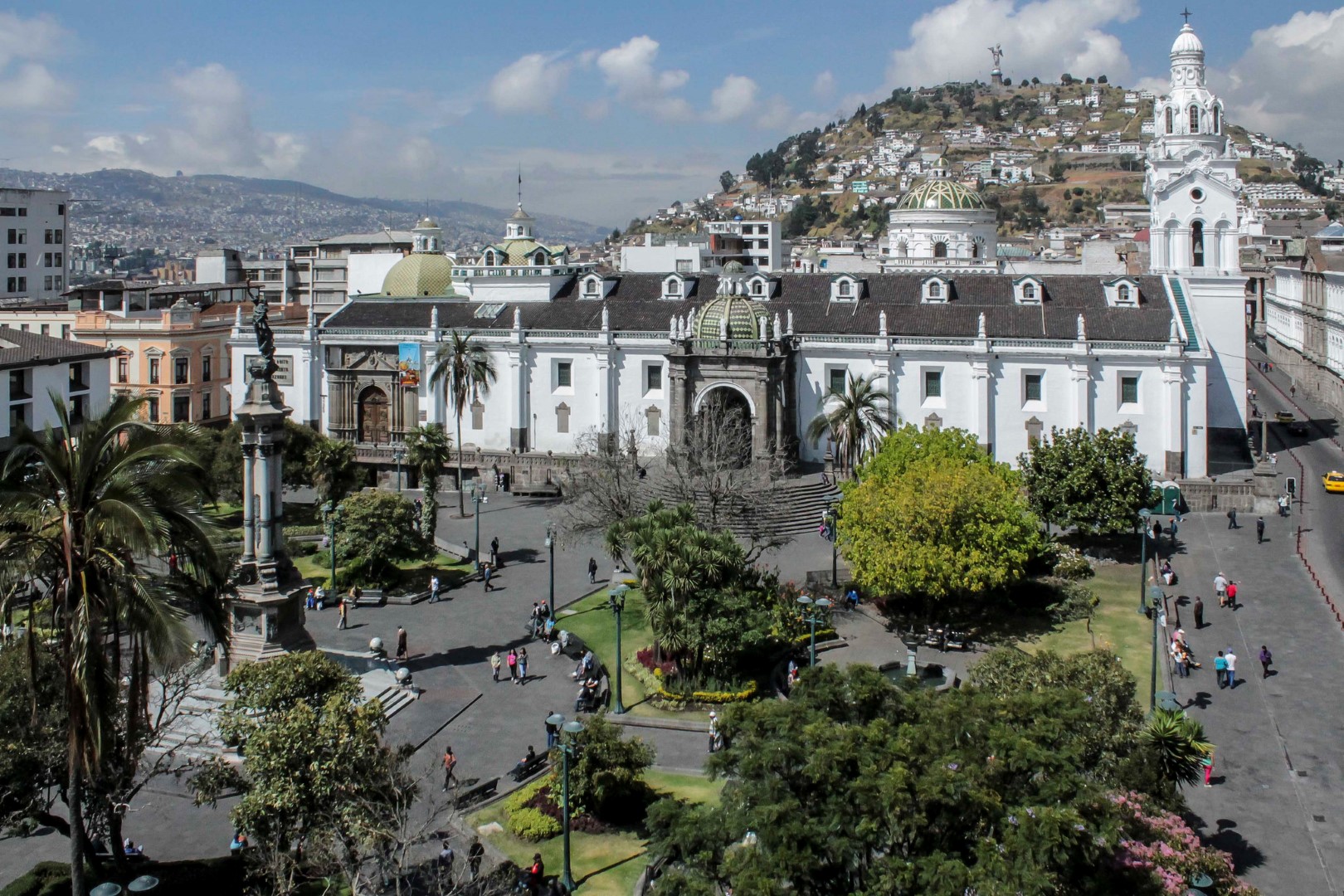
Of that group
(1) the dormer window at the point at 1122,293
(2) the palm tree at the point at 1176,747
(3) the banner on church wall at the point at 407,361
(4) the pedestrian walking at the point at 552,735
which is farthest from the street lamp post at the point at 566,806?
(3) the banner on church wall at the point at 407,361

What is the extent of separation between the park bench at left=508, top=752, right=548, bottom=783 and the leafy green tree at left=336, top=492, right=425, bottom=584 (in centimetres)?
1567

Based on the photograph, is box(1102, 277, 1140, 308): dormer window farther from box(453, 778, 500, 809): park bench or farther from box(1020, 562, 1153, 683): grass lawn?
box(453, 778, 500, 809): park bench

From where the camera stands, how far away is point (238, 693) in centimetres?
2188

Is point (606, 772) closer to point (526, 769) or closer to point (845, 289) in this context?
point (526, 769)

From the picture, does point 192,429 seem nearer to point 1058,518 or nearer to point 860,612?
point 860,612

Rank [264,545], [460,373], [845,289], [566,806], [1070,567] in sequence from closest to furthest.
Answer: [566,806] → [264,545] → [1070,567] → [460,373] → [845,289]

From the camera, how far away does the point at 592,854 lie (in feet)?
78.0

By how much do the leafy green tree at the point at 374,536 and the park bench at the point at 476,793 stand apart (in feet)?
53.6

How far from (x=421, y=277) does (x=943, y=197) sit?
3232 cm

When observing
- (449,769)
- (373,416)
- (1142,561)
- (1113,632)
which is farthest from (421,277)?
(449,769)

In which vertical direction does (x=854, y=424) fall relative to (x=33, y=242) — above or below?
→ below

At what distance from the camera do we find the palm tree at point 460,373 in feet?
185

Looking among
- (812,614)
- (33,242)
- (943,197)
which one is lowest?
(812,614)

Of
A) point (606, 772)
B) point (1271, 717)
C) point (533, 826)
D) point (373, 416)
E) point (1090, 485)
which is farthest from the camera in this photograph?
point (373, 416)
